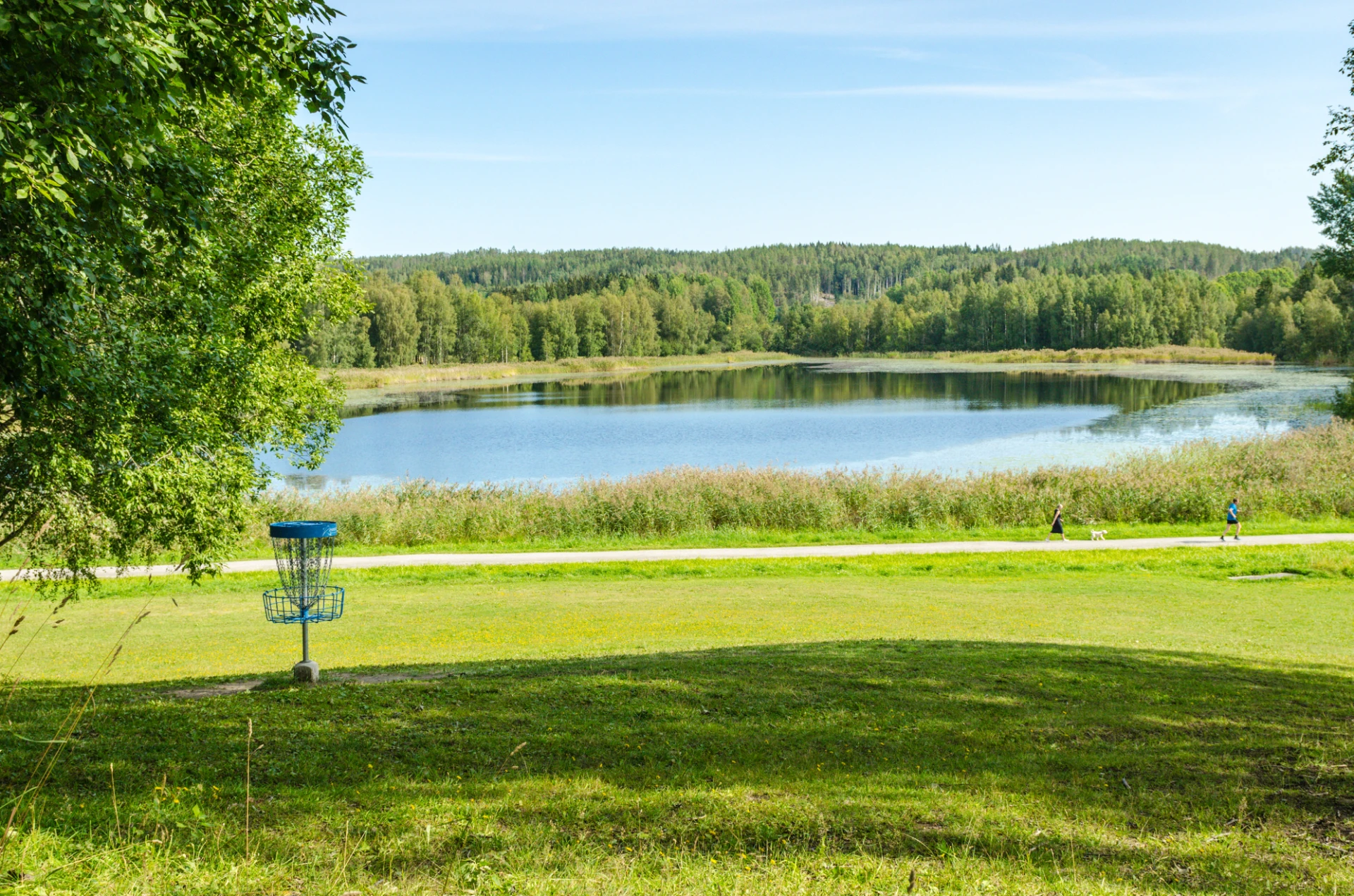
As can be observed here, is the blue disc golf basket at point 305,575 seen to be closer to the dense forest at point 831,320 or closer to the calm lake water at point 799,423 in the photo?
the calm lake water at point 799,423

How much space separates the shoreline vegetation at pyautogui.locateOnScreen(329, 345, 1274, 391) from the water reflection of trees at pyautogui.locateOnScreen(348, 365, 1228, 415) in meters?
10.4

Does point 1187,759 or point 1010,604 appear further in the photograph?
point 1010,604

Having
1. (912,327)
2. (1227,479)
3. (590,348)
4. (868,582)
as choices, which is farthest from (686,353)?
(868,582)

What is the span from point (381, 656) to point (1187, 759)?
9078mm

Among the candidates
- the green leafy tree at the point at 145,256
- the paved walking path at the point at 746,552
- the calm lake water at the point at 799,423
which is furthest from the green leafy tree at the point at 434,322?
the green leafy tree at the point at 145,256

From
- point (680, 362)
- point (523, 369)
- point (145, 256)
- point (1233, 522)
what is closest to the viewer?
point (145, 256)

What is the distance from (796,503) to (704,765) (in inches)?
812

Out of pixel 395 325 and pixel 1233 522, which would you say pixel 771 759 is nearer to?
pixel 1233 522

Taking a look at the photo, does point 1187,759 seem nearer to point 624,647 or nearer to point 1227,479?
point 624,647

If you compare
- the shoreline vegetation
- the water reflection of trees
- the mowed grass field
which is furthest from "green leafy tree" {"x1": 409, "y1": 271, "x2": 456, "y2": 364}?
the mowed grass field

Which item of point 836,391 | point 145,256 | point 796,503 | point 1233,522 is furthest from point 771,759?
point 836,391

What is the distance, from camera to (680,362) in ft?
486

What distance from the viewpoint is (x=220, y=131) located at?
16859 mm

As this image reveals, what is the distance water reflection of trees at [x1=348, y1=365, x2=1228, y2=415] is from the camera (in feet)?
245
